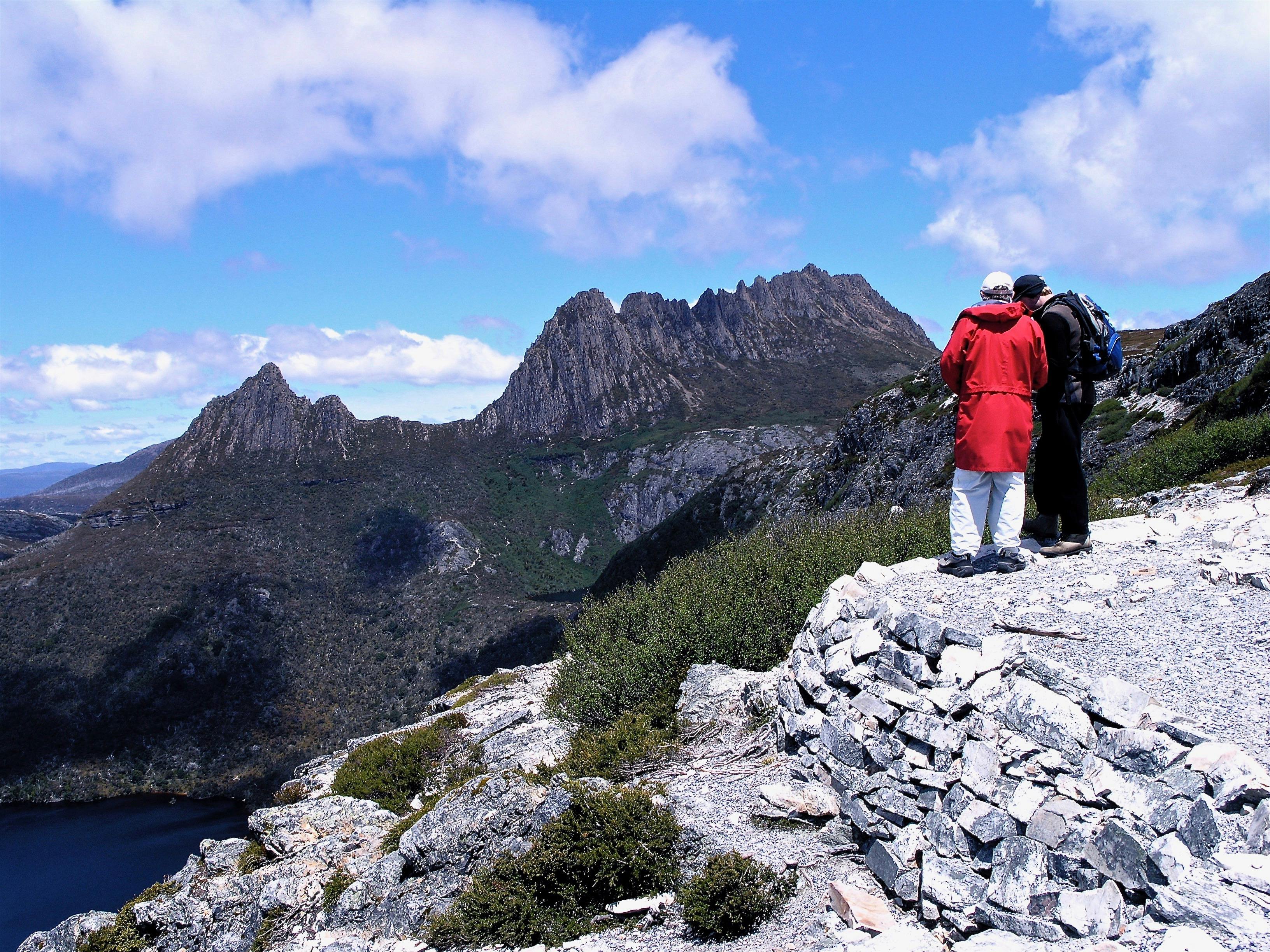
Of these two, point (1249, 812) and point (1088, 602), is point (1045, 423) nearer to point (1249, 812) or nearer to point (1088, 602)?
point (1088, 602)

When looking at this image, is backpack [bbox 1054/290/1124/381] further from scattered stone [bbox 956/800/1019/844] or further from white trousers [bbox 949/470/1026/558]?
scattered stone [bbox 956/800/1019/844]

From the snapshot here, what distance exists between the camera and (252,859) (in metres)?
12.8

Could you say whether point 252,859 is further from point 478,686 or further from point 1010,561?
point 478,686

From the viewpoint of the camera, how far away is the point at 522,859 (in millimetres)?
8195

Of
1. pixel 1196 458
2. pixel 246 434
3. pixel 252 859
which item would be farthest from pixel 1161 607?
pixel 246 434

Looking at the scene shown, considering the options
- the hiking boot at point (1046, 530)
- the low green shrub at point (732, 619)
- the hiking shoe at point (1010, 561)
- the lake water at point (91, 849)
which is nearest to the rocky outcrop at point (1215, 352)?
the low green shrub at point (732, 619)

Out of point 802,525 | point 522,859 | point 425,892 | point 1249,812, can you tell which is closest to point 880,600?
point 1249,812

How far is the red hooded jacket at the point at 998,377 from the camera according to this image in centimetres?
786

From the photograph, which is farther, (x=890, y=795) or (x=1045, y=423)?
(x=1045, y=423)

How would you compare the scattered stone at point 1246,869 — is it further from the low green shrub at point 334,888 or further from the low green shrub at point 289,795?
the low green shrub at point 289,795

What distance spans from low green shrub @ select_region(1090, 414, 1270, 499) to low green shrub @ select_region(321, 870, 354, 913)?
17.6m

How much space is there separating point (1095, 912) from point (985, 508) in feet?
15.6

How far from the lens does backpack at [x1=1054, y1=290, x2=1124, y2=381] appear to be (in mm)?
8234

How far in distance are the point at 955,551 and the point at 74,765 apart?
13090 centimetres
